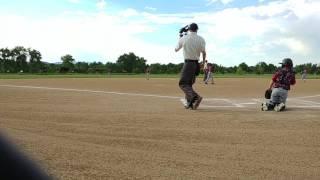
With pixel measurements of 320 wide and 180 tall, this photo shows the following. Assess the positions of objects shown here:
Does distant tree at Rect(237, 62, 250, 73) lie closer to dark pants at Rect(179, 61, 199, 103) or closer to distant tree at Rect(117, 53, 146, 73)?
distant tree at Rect(117, 53, 146, 73)

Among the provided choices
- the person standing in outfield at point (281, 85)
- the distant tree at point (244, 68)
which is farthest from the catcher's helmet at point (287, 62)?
the distant tree at point (244, 68)

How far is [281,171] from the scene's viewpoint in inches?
190

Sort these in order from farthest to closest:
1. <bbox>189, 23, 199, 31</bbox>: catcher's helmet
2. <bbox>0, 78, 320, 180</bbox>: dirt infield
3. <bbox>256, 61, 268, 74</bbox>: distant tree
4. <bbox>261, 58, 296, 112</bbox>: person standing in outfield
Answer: <bbox>256, 61, 268, 74</bbox>: distant tree → <bbox>189, 23, 199, 31</bbox>: catcher's helmet → <bbox>261, 58, 296, 112</bbox>: person standing in outfield → <bbox>0, 78, 320, 180</bbox>: dirt infield

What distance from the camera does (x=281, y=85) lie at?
1091 centimetres

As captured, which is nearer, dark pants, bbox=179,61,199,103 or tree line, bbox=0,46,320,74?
dark pants, bbox=179,61,199,103

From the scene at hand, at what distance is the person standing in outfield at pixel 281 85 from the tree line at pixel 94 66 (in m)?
70.8

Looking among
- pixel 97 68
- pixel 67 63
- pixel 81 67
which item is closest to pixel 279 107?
pixel 97 68

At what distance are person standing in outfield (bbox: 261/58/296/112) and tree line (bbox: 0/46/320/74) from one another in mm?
70760

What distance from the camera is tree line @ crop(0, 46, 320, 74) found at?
84562mm

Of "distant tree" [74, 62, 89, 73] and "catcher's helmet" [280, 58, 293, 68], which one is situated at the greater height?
"catcher's helmet" [280, 58, 293, 68]

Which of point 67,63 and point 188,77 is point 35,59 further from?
point 188,77

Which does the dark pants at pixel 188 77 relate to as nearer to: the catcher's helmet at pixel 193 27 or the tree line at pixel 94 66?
the catcher's helmet at pixel 193 27

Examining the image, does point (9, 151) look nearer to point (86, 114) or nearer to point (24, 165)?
point (24, 165)

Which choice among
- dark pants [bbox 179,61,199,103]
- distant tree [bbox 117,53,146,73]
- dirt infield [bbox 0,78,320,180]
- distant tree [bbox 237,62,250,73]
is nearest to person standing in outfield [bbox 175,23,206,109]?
dark pants [bbox 179,61,199,103]
